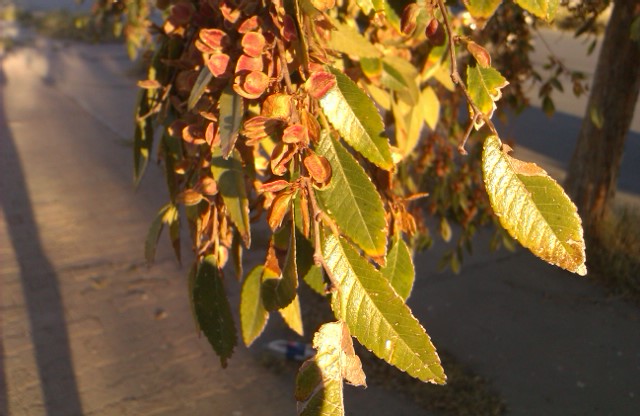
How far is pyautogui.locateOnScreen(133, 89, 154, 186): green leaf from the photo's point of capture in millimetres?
1543

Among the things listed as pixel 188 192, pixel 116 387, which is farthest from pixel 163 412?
pixel 188 192

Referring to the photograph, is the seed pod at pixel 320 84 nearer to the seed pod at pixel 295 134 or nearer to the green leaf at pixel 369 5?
the seed pod at pixel 295 134

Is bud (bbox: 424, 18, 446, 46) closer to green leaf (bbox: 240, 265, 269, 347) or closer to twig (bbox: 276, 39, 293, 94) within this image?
twig (bbox: 276, 39, 293, 94)

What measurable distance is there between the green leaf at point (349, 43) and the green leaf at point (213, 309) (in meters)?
0.47

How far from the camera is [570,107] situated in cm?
949

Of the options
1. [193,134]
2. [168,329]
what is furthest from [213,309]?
[168,329]

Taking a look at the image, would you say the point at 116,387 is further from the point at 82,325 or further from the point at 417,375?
the point at 417,375

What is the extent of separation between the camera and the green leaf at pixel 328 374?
79 centimetres

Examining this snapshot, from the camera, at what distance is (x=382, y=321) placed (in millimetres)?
886

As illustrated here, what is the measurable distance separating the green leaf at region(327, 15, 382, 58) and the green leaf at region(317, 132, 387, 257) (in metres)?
0.45

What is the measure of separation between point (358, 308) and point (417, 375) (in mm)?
103

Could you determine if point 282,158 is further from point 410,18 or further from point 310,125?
point 410,18

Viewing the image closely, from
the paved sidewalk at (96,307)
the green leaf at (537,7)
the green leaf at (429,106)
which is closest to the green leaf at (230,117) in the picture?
the green leaf at (537,7)

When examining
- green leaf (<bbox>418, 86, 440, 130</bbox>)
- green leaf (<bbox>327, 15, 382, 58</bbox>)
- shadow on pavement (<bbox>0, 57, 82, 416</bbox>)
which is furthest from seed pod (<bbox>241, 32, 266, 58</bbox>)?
shadow on pavement (<bbox>0, 57, 82, 416</bbox>)
